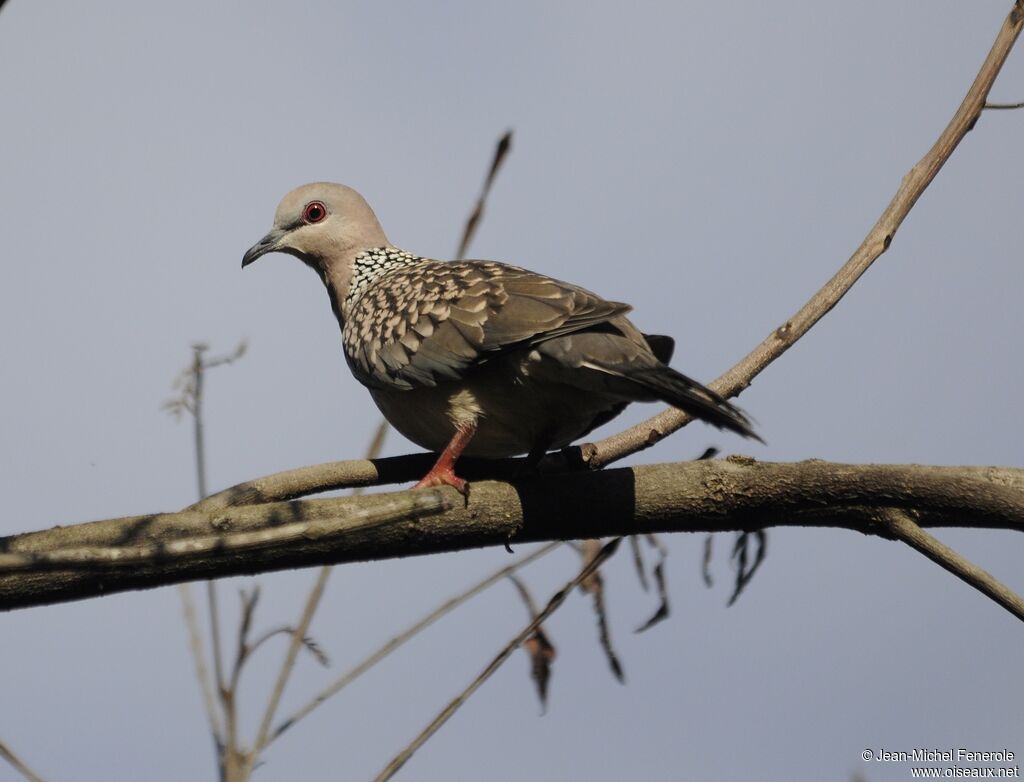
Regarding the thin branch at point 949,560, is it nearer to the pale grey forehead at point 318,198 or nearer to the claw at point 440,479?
the claw at point 440,479

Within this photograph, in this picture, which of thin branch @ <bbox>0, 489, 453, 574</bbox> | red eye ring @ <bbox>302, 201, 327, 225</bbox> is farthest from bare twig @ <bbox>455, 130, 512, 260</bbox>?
red eye ring @ <bbox>302, 201, 327, 225</bbox>

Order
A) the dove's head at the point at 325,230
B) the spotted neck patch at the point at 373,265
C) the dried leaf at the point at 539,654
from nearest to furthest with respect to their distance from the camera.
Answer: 1. the dried leaf at the point at 539,654
2. the spotted neck patch at the point at 373,265
3. the dove's head at the point at 325,230

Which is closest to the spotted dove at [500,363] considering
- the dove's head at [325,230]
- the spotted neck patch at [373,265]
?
the spotted neck patch at [373,265]

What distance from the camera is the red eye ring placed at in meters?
6.97

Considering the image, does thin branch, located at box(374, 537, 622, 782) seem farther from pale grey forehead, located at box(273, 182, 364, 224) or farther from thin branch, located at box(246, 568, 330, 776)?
pale grey forehead, located at box(273, 182, 364, 224)

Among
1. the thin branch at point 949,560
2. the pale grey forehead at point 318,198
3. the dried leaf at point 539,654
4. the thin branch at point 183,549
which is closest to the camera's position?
the thin branch at point 183,549

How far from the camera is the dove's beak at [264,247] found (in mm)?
7043

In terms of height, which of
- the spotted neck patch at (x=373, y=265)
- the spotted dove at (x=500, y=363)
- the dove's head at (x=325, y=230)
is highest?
the dove's head at (x=325, y=230)

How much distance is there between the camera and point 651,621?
4.48m

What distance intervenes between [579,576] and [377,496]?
72 centimetres

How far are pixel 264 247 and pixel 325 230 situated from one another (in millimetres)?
406

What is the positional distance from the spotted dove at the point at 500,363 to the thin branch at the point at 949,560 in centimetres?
53

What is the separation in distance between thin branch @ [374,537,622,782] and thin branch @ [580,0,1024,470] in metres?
0.92

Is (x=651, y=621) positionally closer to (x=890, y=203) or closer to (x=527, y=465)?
(x=527, y=465)
